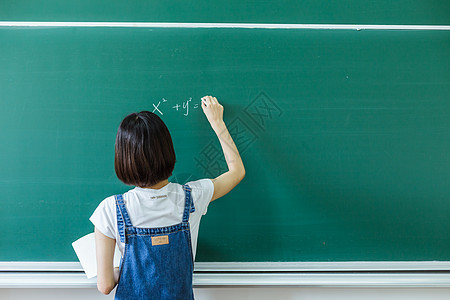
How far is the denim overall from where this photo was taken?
86 cm

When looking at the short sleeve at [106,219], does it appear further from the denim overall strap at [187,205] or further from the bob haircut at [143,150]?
the denim overall strap at [187,205]

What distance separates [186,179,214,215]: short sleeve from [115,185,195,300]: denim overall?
21mm

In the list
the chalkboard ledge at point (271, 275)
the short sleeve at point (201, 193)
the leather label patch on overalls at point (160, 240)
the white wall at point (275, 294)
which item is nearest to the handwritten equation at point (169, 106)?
the short sleeve at point (201, 193)

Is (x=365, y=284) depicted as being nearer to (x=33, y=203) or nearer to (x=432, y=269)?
(x=432, y=269)

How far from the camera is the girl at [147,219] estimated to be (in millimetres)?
840

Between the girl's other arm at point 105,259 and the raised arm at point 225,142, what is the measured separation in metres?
0.43

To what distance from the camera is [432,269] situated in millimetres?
1125

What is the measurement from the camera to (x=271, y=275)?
1122mm

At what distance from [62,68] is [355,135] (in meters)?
1.23

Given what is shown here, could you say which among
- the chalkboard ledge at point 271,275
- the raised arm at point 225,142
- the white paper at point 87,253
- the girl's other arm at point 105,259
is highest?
the raised arm at point 225,142

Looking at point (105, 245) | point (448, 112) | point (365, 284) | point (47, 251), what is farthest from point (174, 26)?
point (365, 284)

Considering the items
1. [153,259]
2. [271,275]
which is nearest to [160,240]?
[153,259]

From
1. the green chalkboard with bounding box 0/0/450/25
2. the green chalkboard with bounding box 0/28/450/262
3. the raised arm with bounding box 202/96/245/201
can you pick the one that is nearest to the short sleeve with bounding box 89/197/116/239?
the green chalkboard with bounding box 0/28/450/262

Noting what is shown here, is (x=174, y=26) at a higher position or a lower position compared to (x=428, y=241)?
higher
